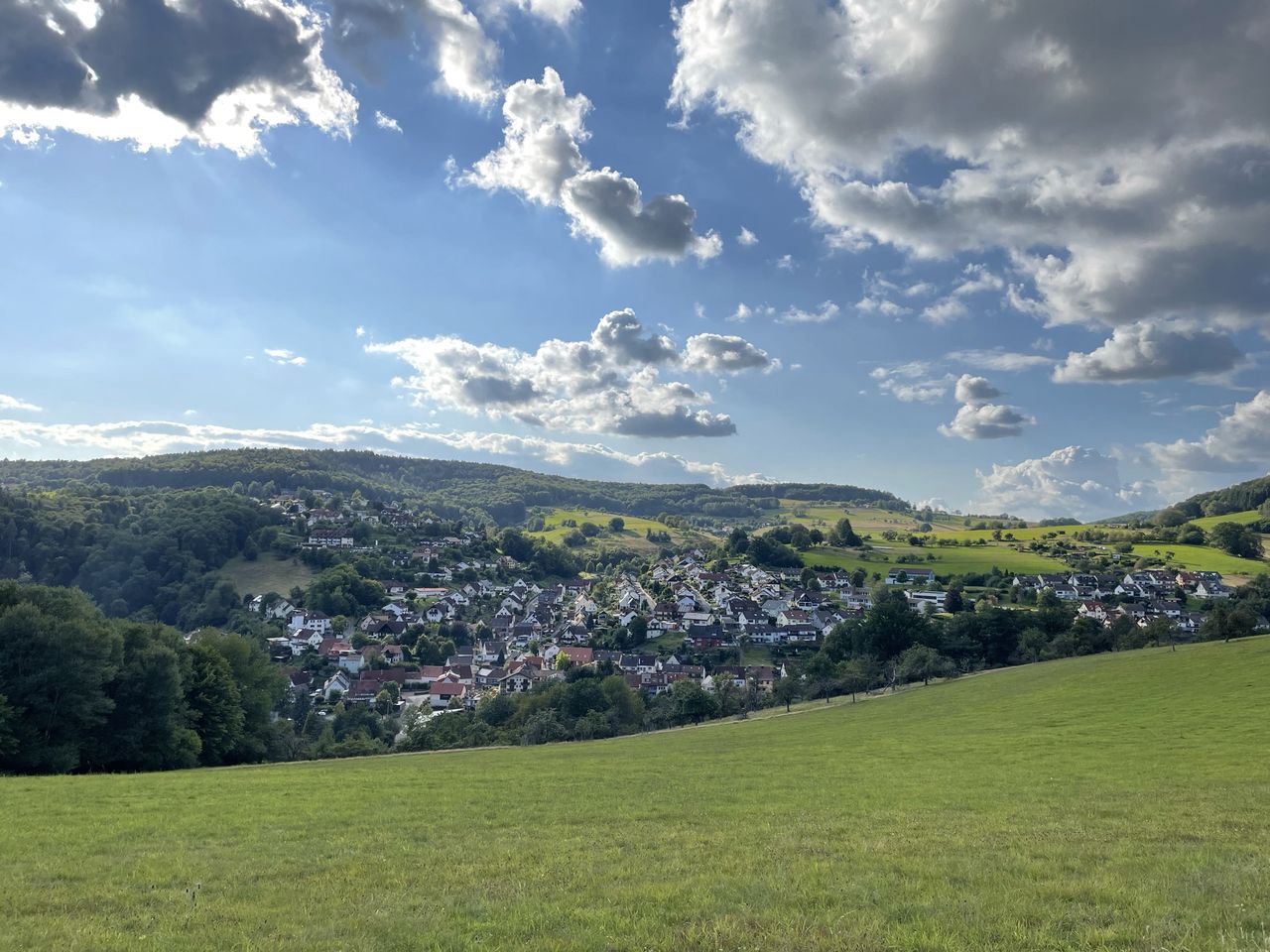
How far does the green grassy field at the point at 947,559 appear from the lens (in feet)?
477

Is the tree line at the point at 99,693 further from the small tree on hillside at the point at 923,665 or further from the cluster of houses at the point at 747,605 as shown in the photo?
the cluster of houses at the point at 747,605

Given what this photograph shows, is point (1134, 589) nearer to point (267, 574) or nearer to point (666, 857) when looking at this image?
point (666, 857)

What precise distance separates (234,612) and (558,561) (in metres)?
84.8

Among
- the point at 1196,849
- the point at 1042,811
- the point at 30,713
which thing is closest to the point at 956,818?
the point at 1042,811

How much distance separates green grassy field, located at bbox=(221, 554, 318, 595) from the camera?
14450 centimetres

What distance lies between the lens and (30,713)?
33594 millimetres

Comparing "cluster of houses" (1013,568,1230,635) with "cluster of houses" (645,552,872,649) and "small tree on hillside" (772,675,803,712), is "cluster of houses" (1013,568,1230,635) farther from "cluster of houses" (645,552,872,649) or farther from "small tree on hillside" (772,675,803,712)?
"small tree on hillside" (772,675,803,712)

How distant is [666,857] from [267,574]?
162969mm

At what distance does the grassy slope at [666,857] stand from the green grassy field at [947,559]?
12987 centimetres

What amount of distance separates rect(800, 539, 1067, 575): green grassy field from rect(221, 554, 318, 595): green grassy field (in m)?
116

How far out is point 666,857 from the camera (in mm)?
11398

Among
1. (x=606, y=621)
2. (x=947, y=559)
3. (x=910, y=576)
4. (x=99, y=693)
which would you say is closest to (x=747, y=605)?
(x=606, y=621)

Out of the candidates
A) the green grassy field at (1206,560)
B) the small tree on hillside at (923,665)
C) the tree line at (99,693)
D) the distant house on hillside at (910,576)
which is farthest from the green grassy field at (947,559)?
the tree line at (99,693)

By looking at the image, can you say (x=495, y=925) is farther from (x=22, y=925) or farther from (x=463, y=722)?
(x=463, y=722)
